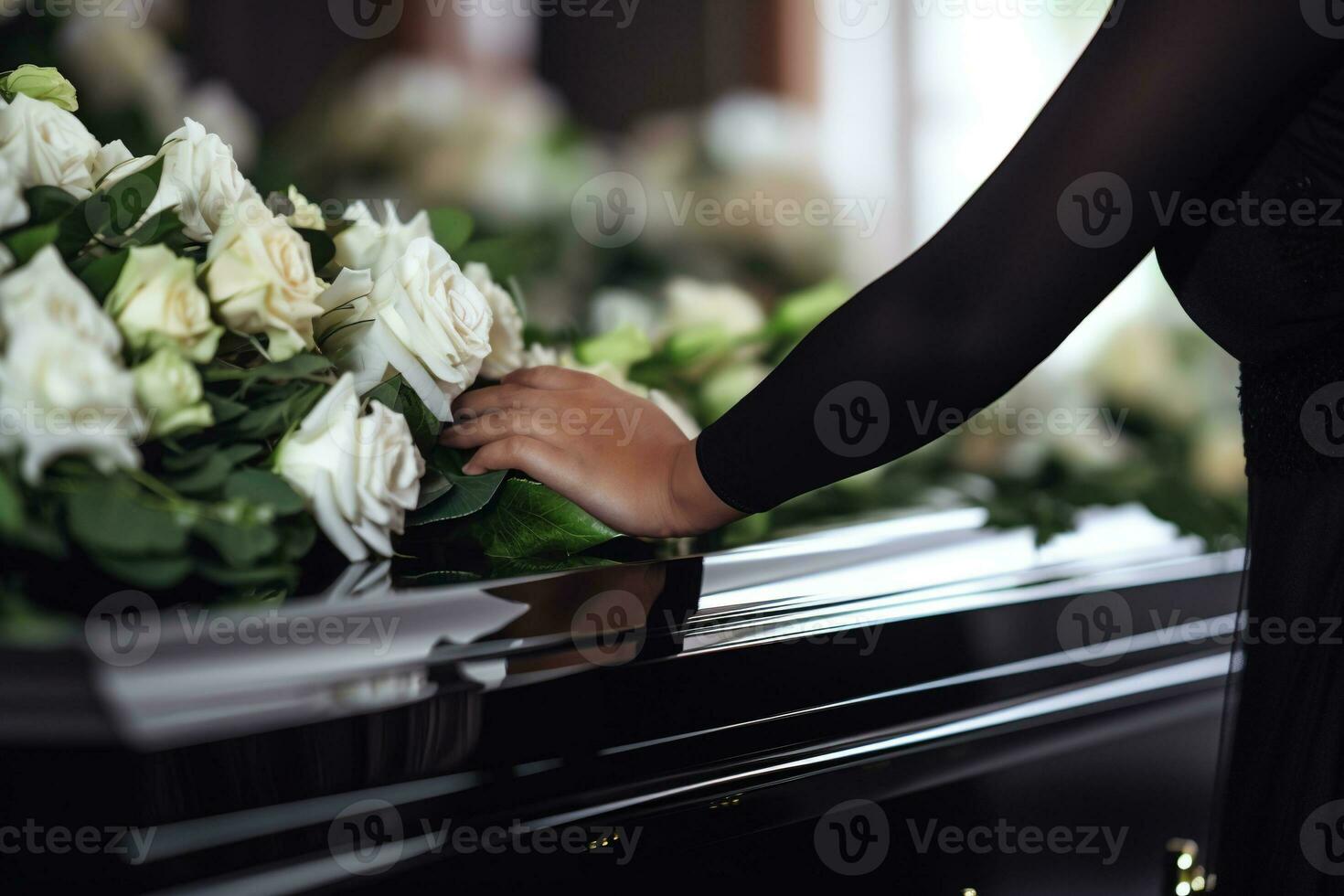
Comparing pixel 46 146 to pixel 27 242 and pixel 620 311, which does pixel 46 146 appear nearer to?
pixel 27 242

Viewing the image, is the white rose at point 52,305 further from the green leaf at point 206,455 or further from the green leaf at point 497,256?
the green leaf at point 497,256

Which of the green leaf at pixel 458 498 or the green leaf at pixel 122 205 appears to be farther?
the green leaf at pixel 458 498

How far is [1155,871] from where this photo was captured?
2.56ft

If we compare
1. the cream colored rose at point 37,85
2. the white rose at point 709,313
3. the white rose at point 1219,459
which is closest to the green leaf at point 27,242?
the cream colored rose at point 37,85

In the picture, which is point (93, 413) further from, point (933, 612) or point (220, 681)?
point (933, 612)

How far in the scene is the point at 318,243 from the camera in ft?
2.04

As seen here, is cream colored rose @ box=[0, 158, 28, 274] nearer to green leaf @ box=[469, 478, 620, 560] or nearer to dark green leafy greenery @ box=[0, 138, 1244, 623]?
dark green leafy greenery @ box=[0, 138, 1244, 623]

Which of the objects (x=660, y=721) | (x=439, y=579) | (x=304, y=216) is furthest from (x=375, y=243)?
(x=660, y=721)

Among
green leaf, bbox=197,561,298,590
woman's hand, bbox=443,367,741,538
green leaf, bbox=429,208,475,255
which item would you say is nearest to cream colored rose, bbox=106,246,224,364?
green leaf, bbox=197,561,298,590

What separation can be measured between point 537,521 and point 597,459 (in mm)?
56

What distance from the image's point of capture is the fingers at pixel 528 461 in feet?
2.14

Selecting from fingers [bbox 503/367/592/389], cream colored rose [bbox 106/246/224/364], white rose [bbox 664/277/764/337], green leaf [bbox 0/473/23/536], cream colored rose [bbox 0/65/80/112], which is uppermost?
cream colored rose [bbox 0/65/80/112]

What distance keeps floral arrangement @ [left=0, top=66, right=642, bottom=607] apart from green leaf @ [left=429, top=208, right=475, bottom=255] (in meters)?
0.10

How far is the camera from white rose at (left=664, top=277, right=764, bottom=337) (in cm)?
101
